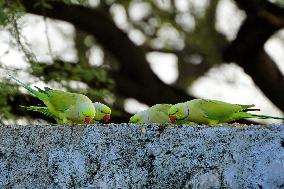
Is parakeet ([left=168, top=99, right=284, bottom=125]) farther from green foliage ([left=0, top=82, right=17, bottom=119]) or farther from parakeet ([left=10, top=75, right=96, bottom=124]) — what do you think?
green foliage ([left=0, top=82, right=17, bottom=119])

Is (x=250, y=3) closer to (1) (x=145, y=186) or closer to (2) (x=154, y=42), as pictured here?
(2) (x=154, y=42)

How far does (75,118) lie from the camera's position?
2590mm

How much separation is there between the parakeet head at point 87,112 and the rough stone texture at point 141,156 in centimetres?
10

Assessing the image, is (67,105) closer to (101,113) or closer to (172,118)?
(101,113)

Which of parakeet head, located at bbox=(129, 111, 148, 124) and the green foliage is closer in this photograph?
parakeet head, located at bbox=(129, 111, 148, 124)

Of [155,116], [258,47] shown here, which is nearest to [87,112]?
[155,116]

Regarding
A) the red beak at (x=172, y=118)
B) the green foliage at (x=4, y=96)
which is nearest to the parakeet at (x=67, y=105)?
the red beak at (x=172, y=118)

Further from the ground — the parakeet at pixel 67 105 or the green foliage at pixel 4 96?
the green foliage at pixel 4 96

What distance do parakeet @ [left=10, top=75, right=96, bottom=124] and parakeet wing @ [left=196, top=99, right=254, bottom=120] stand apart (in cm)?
40

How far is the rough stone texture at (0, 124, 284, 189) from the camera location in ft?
7.35

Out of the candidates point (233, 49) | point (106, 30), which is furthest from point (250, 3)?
point (106, 30)

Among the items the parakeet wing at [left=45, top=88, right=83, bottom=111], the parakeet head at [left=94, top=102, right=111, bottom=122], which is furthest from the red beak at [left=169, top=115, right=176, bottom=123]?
the parakeet wing at [left=45, top=88, right=83, bottom=111]

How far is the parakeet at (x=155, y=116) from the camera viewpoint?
103 inches

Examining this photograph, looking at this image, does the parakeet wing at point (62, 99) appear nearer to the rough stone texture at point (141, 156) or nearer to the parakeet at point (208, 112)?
the rough stone texture at point (141, 156)
